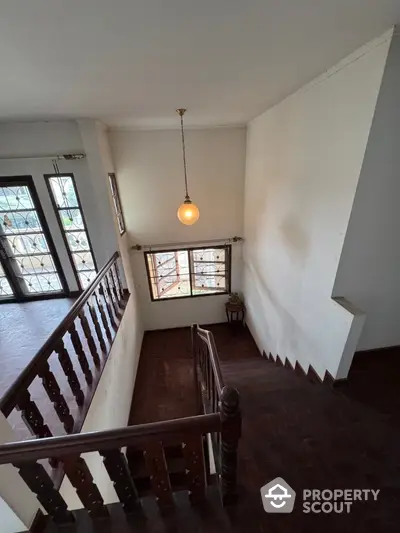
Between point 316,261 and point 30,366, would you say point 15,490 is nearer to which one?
point 30,366

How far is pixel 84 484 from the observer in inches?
47.8

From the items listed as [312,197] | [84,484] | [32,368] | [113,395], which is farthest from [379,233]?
[113,395]

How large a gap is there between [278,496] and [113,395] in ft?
6.43

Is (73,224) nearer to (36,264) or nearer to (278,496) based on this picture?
(36,264)

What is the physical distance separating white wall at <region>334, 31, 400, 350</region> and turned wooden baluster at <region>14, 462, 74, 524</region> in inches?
91.5

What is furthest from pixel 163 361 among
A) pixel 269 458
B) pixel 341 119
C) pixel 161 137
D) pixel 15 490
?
pixel 341 119

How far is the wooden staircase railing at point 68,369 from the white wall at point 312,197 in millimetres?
2193

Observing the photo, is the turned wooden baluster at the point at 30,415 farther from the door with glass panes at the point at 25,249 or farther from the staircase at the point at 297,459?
the door with glass panes at the point at 25,249

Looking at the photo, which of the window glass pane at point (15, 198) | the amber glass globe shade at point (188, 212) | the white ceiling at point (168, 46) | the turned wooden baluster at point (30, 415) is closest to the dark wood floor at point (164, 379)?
the turned wooden baluster at point (30, 415)

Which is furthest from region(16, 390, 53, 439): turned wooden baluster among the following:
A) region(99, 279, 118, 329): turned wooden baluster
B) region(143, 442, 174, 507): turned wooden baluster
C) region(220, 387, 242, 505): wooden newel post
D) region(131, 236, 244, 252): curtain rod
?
region(131, 236, 244, 252): curtain rod

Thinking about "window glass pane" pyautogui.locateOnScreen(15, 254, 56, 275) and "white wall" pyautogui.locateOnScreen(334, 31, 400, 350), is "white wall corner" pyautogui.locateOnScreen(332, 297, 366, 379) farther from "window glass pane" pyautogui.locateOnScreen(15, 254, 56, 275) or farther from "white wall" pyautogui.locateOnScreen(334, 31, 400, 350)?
"window glass pane" pyautogui.locateOnScreen(15, 254, 56, 275)

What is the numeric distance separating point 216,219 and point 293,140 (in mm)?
2238

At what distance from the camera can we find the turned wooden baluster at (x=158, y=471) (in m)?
1.13

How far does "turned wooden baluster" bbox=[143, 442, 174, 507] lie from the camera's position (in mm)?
1134
